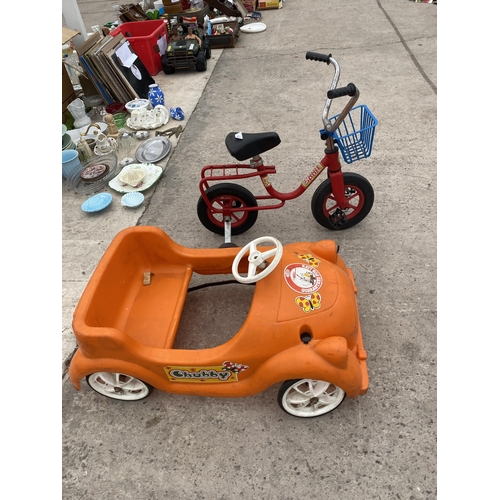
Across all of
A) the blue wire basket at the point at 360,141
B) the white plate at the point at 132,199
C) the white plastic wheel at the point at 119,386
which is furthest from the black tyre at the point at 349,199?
the white plastic wheel at the point at 119,386

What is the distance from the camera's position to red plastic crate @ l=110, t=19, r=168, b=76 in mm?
4997

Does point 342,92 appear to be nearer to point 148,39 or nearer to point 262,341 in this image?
point 262,341

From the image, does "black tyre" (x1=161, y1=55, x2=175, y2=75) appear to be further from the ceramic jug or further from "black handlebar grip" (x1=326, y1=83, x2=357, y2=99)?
"black handlebar grip" (x1=326, y1=83, x2=357, y2=99)

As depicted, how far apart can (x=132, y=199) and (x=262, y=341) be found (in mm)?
1956

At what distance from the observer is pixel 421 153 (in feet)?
11.3

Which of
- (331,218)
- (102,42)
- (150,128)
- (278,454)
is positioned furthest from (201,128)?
(278,454)

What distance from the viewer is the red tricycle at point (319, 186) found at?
2.31 metres

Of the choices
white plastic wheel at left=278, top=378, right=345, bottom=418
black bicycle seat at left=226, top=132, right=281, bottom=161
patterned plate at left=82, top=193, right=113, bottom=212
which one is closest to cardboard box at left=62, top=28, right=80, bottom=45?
patterned plate at left=82, top=193, right=113, bottom=212

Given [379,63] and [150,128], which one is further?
[379,63]

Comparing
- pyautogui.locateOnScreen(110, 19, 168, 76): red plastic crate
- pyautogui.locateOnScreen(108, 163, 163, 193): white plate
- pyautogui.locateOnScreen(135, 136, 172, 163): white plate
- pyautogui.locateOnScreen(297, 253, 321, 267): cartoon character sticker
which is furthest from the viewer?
pyautogui.locateOnScreen(110, 19, 168, 76): red plastic crate

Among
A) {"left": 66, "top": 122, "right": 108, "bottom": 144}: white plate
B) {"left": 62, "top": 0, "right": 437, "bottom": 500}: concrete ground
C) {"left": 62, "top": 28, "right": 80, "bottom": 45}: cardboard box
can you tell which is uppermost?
{"left": 62, "top": 28, "right": 80, "bottom": 45}: cardboard box

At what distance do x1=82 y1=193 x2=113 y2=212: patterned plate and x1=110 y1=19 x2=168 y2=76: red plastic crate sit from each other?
9.06ft

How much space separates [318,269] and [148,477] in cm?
124

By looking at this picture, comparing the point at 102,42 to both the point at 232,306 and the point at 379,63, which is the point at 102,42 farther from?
the point at 232,306
